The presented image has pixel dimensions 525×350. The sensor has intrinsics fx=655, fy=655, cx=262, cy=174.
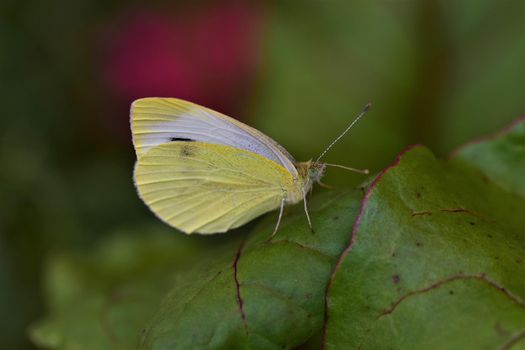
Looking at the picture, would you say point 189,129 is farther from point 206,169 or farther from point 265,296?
point 265,296

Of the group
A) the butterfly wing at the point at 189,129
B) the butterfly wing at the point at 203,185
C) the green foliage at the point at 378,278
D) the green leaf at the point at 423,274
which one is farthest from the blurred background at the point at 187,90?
the green leaf at the point at 423,274

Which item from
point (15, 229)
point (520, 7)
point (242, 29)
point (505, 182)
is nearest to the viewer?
point (505, 182)

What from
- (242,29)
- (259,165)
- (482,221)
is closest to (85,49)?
(242,29)

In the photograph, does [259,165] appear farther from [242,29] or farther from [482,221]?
[242,29]

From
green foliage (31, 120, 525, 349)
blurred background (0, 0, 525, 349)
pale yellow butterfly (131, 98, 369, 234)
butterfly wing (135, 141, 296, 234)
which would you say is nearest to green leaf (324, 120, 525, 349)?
green foliage (31, 120, 525, 349)

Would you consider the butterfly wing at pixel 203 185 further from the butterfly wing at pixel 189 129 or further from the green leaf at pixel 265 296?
the green leaf at pixel 265 296

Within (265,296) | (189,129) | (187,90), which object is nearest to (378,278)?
(265,296)
